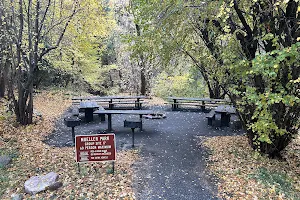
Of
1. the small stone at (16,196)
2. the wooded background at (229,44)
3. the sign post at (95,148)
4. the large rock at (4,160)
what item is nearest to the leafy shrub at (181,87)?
the wooded background at (229,44)

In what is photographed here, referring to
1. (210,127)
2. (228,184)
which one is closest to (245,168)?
(228,184)

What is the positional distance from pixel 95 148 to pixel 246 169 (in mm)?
3373

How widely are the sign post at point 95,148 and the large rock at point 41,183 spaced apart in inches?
22.1

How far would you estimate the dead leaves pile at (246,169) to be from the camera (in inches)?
185

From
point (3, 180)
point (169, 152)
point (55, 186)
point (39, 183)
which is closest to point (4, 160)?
point (3, 180)

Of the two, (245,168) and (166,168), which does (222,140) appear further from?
(166,168)

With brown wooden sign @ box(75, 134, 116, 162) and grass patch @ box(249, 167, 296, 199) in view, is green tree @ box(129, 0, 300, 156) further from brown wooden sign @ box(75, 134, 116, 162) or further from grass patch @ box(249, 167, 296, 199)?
brown wooden sign @ box(75, 134, 116, 162)

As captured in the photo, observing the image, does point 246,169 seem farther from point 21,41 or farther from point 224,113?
point 21,41

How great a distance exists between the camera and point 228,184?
504cm

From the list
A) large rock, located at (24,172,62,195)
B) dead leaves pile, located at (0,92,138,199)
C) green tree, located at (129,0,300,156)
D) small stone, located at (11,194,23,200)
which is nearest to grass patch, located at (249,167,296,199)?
green tree, located at (129,0,300,156)

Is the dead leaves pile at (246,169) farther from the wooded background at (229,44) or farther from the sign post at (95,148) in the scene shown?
the sign post at (95,148)

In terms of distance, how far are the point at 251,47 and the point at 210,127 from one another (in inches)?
162

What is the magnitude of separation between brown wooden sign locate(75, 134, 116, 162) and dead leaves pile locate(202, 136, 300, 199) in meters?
2.32

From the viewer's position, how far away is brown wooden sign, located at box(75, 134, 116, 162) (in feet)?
16.8
